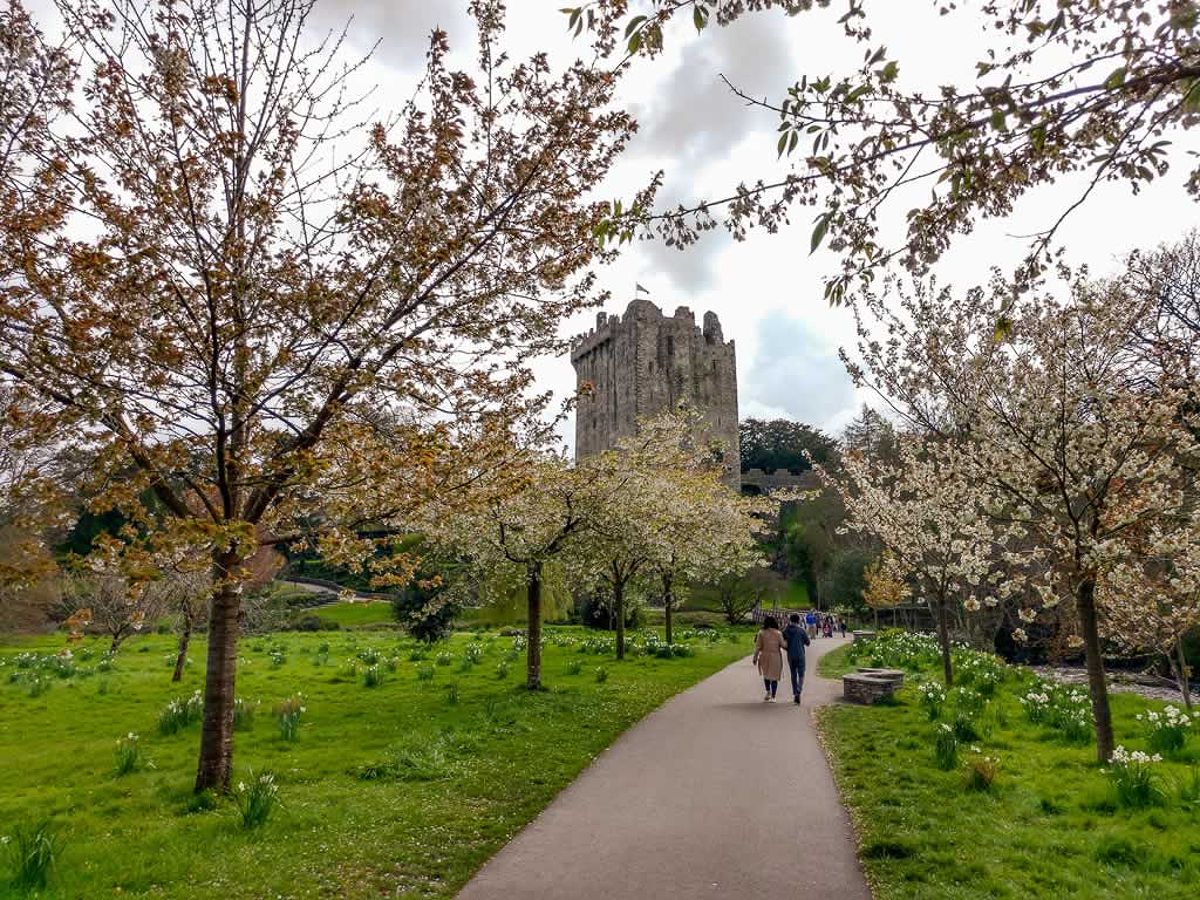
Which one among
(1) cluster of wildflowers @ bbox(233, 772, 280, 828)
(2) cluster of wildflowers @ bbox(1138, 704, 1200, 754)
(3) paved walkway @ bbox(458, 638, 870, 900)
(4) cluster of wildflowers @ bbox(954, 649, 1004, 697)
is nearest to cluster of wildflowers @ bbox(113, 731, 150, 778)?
(1) cluster of wildflowers @ bbox(233, 772, 280, 828)

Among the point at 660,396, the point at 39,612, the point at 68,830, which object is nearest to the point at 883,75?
the point at 68,830

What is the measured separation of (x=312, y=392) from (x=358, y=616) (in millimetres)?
36671

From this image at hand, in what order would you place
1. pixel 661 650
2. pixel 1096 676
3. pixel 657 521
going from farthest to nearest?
pixel 661 650 → pixel 657 521 → pixel 1096 676

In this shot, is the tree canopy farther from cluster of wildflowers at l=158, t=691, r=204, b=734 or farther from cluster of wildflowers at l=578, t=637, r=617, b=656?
cluster of wildflowers at l=158, t=691, r=204, b=734

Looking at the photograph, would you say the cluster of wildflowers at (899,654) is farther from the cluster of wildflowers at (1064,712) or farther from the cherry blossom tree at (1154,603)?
the cluster of wildflowers at (1064,712)

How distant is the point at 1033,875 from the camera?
16.4ft

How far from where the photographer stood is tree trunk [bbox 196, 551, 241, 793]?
727cm

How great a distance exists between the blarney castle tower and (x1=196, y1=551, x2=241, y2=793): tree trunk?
4852 cm

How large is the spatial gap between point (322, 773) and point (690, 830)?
435cm

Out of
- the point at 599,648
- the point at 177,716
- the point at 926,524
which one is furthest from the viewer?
the point at 599,648

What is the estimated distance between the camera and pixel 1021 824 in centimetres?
599

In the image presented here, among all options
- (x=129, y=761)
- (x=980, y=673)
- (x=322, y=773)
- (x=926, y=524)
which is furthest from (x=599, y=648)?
(x=129, y=761)

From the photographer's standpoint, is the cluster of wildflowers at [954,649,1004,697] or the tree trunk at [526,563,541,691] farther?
the tree trunk at [526,563,541,691]

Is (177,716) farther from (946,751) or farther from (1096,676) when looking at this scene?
(1096,676)
